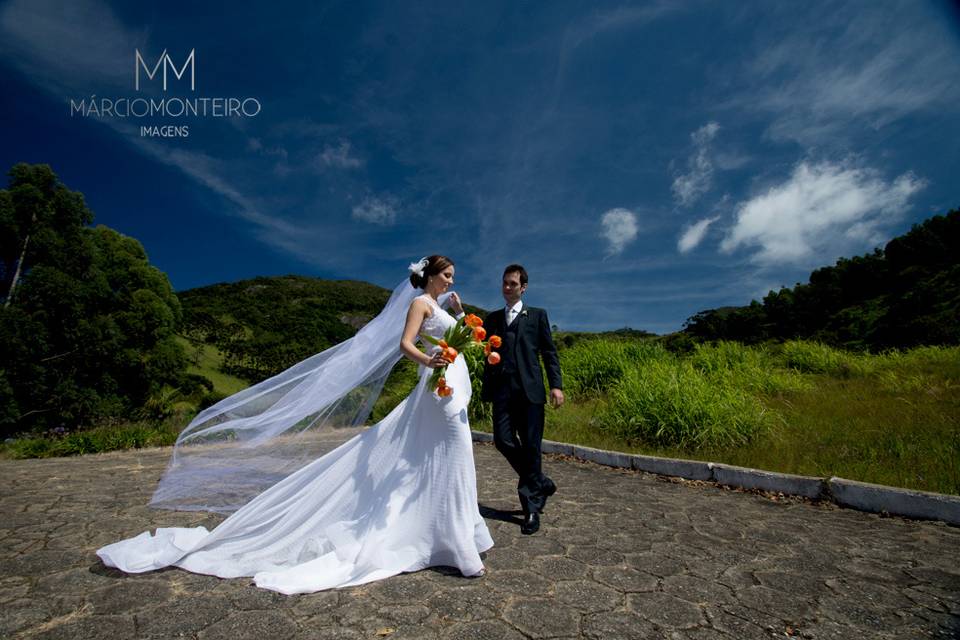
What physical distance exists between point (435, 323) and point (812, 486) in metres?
4.57

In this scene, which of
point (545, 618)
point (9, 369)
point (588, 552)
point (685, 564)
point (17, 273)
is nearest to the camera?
point (545, 618)

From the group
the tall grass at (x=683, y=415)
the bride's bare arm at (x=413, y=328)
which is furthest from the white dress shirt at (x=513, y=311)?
the tall grass at (x=683, y=415)

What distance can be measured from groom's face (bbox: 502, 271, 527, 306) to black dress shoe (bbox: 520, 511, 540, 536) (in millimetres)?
1942

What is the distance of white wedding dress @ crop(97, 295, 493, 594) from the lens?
320 cm

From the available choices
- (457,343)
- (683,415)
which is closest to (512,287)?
(457,343)

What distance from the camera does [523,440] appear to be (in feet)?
13.9

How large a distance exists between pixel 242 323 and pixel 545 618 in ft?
112

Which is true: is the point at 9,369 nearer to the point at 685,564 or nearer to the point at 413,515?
the point at 413,515

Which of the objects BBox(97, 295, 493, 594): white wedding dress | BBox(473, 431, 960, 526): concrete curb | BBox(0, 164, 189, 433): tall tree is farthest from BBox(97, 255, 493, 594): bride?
BBox(0, 164, 189, 433): tall tree

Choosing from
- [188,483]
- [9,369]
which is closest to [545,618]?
[188,483]

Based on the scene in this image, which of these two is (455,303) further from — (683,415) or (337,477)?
(683,415)

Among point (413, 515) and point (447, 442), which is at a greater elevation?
point (447, 442)

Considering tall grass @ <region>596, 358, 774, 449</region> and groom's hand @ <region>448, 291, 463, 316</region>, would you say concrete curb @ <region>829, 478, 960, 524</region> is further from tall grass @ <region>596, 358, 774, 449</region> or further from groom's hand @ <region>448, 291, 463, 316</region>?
groom's hand @ <region>448, 291, 463, 316</region>

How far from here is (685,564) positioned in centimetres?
338
